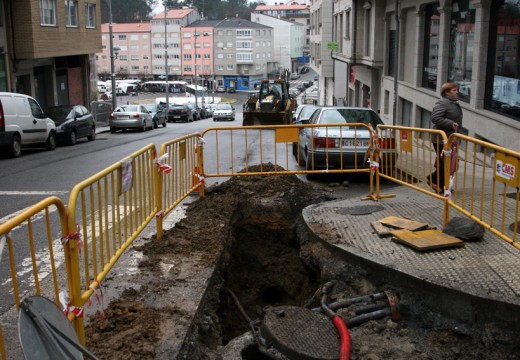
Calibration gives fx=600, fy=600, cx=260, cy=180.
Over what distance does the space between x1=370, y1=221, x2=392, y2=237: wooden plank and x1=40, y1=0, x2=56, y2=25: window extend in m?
24.6

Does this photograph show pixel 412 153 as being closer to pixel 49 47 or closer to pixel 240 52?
pixel 49 47

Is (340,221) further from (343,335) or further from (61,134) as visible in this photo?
(61,134)

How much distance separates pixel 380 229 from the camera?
710cm

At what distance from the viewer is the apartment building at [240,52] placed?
352 ft

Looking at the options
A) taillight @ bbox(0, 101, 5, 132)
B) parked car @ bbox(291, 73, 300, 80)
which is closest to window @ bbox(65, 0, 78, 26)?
taillight @ bbox(0, 101, 5, 132)

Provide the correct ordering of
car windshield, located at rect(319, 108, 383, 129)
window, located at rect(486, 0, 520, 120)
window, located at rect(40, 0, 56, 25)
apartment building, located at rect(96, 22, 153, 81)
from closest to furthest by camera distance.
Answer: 1. window, located at rect(486, 0, 520, 120)
2. car windshield, located at rect(319, 108, 383, 129)
3. window, located at rect(40, 0, 56, 25)
4. apartment building, located at rect(96, 22, 153, 81)

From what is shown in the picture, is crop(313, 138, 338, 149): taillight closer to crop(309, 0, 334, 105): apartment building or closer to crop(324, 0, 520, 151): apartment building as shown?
crop(324, 0, 520, 151): apartment building

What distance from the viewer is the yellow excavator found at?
2978 cm

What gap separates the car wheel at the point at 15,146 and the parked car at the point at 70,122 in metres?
3.90

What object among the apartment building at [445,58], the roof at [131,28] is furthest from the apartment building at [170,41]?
the apartment building at [445,58]

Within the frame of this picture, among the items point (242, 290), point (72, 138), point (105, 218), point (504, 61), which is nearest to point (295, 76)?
point (72, 138)

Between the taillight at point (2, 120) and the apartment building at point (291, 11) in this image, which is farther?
the apartment building at point (291, 11)

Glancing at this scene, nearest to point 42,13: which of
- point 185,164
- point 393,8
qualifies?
point 393,8

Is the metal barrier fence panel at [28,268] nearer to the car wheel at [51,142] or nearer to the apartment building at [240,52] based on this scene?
the car wheel at [51,142]
